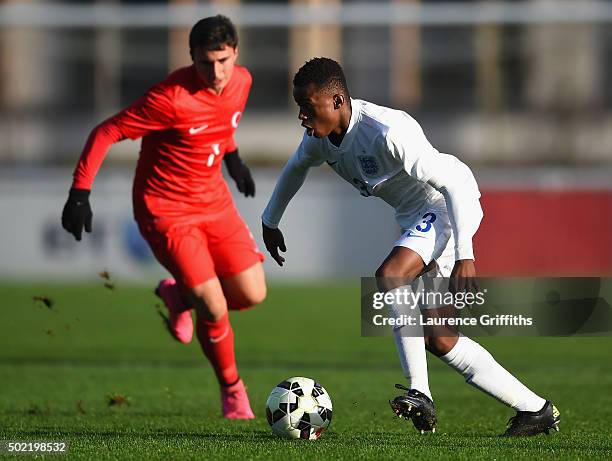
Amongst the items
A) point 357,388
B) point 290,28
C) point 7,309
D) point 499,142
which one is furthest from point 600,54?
point 357,388

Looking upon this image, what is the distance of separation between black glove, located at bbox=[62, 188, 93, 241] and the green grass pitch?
42.3 inches

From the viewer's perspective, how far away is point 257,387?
9094 millimetres

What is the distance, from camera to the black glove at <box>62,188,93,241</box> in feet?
21.4

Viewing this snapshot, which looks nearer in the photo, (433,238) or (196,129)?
(433,238)

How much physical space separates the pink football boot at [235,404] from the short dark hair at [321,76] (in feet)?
7.05

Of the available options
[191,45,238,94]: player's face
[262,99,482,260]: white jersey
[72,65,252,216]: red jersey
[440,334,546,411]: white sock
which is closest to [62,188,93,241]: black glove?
[72,65,252,216]: red jersey

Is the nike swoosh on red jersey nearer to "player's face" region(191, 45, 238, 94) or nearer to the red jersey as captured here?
the red jersey

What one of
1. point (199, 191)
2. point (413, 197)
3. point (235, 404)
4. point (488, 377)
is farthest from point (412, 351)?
point (199, 191)

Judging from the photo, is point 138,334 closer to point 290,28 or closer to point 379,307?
point 379,307

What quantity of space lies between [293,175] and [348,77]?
22.0 meters

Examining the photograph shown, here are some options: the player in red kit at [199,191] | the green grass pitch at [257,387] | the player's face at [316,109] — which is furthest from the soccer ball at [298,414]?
the player's face at [316,109]

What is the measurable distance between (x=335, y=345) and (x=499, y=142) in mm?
14165

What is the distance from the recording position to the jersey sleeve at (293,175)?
6.26m

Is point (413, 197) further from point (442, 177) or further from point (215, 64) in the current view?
point (215, 64)
